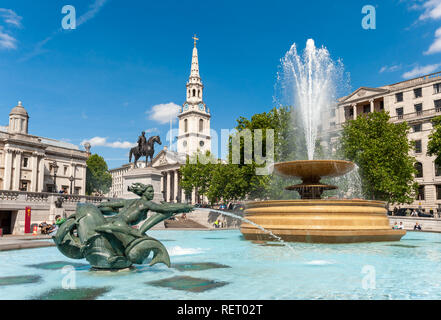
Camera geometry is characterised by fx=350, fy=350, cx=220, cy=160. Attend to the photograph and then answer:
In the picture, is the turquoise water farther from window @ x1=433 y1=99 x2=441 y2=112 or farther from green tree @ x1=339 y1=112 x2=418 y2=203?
window @ x1=433 y1=99 x2=441 y2=112

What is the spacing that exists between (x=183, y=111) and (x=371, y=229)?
342ft

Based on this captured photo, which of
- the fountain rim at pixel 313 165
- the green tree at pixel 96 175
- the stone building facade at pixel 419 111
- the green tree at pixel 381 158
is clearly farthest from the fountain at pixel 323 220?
the green tree at pixel 96 175

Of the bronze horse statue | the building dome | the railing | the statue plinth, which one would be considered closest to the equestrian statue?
the bronze horse statue

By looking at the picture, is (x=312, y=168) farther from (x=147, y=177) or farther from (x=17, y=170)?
(x=17, y=170)

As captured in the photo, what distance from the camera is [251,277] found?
600 centimetres

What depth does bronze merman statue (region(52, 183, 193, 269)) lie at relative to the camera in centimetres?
607

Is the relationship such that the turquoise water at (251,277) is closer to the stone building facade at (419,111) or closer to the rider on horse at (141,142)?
the rider on horse at (141,142)

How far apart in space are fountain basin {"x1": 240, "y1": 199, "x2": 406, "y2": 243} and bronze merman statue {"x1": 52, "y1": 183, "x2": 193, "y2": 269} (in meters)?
6.60

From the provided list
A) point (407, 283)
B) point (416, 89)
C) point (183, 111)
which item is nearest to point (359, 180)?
point (416, 89)

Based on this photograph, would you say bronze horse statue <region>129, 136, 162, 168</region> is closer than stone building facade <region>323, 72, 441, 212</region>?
Yes

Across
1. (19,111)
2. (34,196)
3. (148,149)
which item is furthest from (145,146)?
(19,111)

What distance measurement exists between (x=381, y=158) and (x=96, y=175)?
2566 inches

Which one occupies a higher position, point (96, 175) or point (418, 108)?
point (418, 108)
